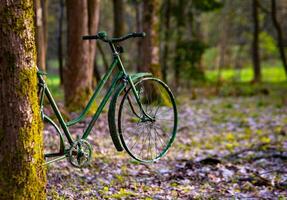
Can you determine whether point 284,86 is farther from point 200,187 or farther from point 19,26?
point 19,26

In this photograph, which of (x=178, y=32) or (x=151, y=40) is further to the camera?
(x=178, y=32)

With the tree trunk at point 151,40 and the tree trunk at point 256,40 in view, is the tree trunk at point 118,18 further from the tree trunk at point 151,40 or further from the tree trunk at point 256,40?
the tree trunk at point 256,40

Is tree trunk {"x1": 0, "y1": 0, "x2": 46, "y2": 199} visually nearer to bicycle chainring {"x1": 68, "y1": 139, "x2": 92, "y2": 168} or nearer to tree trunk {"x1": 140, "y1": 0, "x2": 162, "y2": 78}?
bicycle chainring {"x1": 68, "y1": 139, "x2": 92, "y2": 168}

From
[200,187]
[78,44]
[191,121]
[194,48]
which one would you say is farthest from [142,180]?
[194,48]

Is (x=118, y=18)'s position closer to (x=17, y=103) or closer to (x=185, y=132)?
(x=185, y=132)

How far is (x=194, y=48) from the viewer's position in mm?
22125

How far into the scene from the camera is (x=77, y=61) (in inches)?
460

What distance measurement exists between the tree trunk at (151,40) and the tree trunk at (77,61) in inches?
126

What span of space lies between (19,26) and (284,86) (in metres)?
21.9

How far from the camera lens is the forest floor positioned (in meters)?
6.15

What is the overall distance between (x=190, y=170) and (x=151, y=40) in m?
7.80

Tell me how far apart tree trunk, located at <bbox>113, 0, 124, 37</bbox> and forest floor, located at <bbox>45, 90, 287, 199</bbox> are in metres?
9.41

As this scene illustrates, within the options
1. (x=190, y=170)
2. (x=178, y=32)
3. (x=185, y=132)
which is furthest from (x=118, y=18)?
(x=190, y=170)

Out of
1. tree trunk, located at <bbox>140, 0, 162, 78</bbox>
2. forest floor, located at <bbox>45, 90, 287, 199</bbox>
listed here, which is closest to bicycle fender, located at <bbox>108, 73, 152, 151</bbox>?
forest floor, located at <bbox>45, 90, 287, 199</bbox>
